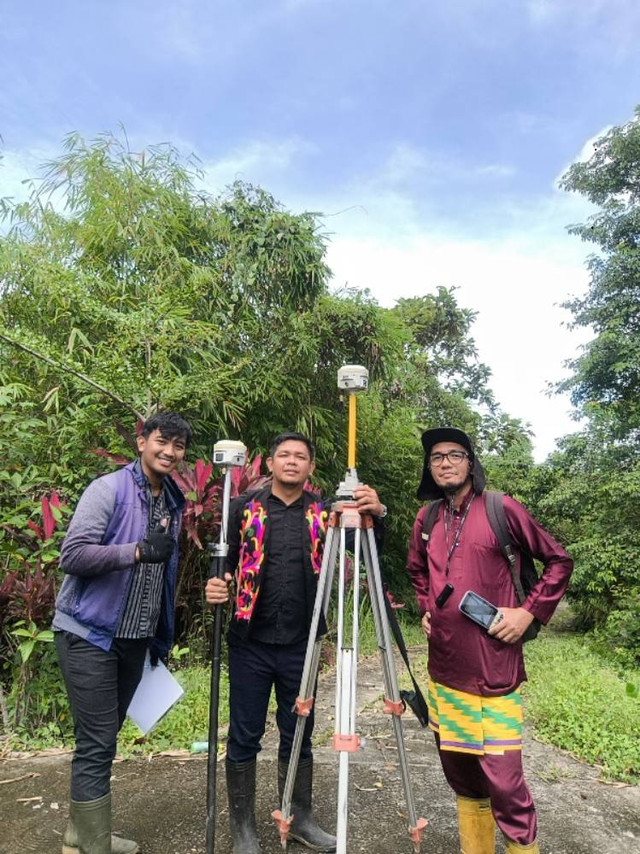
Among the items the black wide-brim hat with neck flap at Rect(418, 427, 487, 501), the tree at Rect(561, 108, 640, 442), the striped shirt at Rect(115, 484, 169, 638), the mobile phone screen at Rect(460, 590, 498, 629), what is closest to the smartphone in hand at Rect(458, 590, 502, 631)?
the mobile phone screen at Rect(460, 590, 498, 629)

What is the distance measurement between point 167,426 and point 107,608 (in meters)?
0.69

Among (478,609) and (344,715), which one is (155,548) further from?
(478,609)

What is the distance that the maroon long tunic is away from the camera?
210 centimetres

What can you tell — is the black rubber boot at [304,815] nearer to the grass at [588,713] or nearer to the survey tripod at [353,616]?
the survey tripod at [353,616]

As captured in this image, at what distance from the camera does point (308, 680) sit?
7.19ft

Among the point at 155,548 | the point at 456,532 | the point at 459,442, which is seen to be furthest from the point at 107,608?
the point at 459,442

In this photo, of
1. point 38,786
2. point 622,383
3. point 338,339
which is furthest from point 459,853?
point 622,383

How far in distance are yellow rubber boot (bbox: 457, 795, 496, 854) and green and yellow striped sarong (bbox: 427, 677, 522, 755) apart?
250 millimetres

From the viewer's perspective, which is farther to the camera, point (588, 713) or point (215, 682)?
point (588, 713)

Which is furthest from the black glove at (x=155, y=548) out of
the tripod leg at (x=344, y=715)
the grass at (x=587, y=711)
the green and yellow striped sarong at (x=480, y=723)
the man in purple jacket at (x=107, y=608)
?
the grass at (x=587, y=711)

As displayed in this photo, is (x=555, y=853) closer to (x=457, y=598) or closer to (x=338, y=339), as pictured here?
(x=457, y=598)

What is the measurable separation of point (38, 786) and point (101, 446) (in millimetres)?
2356

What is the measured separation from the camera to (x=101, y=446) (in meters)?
4.70

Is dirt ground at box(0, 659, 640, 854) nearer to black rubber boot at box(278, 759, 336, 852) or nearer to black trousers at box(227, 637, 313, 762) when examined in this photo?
black rubber boot at box(278, 759, 336, 852)
